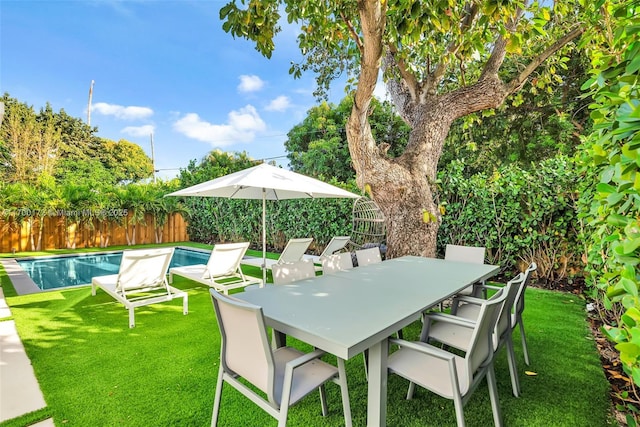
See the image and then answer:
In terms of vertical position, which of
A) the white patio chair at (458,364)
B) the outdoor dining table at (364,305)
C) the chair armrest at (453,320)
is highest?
the outdoor dining table at (364,305)

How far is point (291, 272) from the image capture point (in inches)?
135

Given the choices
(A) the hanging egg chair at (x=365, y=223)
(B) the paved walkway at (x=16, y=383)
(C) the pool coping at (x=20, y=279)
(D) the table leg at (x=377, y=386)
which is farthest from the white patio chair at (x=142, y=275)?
(A) the hanging egg chair at (x=365, y=223)

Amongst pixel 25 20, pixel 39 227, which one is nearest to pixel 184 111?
pixel 25 20

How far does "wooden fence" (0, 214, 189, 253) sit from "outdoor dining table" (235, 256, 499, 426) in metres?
13.6

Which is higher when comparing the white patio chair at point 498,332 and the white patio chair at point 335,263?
the white patio chair at point 335,263

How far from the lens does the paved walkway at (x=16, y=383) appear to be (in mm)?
2385

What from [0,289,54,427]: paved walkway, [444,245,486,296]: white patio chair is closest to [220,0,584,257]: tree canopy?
[444,245,486,296]: white patio chair

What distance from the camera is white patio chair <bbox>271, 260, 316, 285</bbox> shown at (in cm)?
326

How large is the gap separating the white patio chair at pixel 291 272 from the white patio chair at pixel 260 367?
1.09 m

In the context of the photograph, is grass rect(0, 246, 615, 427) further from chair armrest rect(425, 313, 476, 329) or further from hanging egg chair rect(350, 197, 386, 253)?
hanging egg chair rect(350, 197, 386, 253)

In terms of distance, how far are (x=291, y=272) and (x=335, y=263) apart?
2.90 ft

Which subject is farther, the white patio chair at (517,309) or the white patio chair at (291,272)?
the white patio chair at (291,272)

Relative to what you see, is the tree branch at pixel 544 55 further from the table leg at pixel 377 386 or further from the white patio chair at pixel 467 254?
the table leg at pixel 377 386

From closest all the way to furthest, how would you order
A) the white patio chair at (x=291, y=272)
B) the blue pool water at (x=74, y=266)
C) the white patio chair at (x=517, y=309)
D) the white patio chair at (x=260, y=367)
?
the white patio chair at (x=260, y=367)
the white patio chair at (x=517, y=309)
the white patio chair at (x=291, y=272)
the blue pool water at (x=74, y=266)
